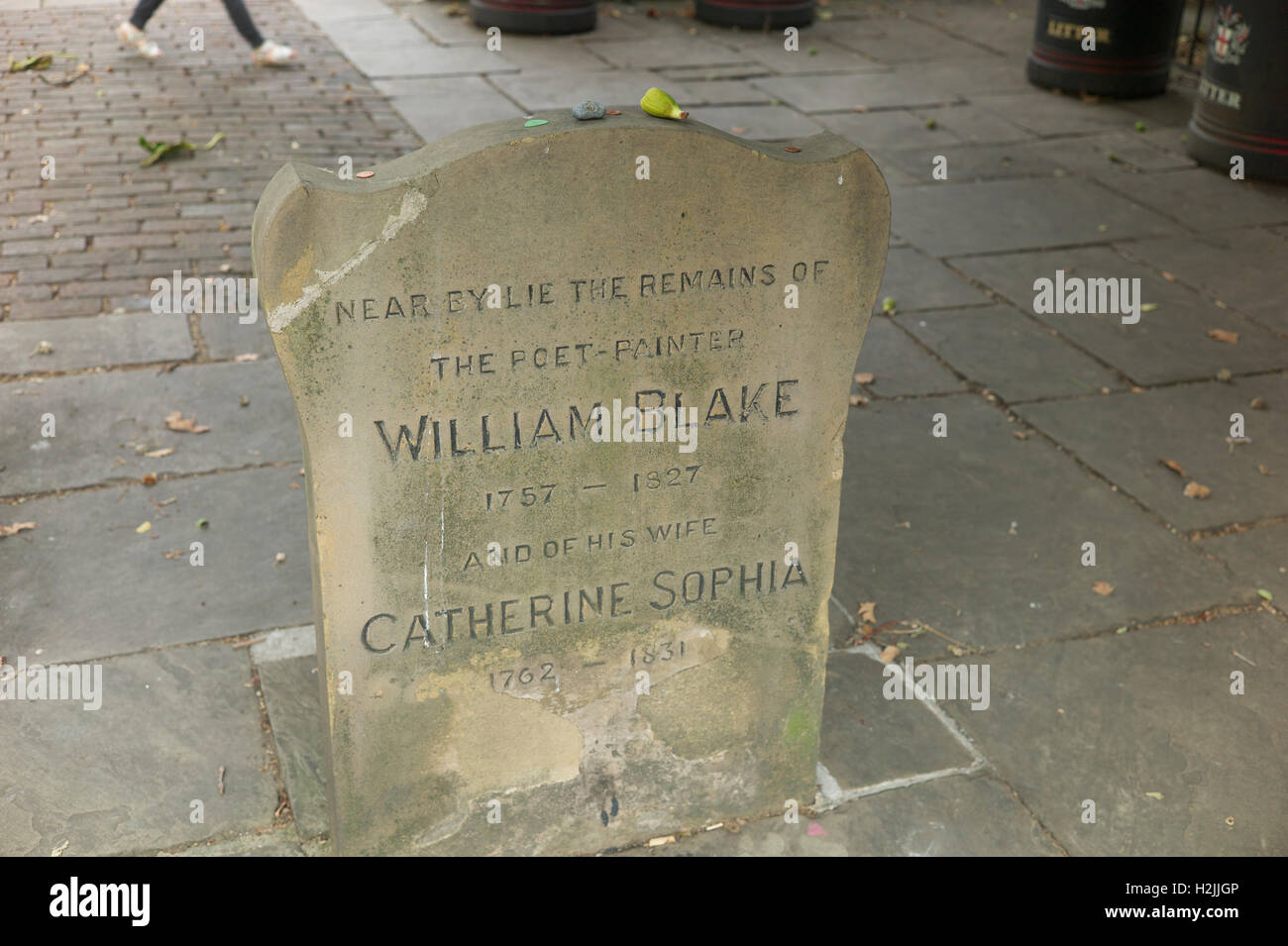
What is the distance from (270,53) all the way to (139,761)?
729 cm

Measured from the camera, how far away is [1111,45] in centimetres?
920

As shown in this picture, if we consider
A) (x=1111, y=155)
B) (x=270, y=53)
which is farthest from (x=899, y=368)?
(x=270, y=53)

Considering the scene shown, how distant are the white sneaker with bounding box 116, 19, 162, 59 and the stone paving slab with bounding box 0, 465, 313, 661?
20.1 ft

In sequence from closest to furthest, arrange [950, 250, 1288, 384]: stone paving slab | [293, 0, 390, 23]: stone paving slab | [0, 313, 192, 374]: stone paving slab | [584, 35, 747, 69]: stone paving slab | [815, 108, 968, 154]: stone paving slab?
[0, 313, 192, 374]: stone paving slab
[950, 250, 1288, 384]: stone paving slab
[815, 108, 968, 154]: stone paving slab
[584, 35, 747, 69]: stone paving slab
[293, 0, 390, 23]: stone paving slab

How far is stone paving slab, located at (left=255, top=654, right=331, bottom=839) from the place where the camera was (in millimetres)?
3182

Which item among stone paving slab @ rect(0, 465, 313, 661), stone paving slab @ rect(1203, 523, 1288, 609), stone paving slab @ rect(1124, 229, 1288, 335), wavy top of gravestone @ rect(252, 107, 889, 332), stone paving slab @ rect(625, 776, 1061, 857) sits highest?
wavy top of gravestone @ rect(252, 107, 889, 332)

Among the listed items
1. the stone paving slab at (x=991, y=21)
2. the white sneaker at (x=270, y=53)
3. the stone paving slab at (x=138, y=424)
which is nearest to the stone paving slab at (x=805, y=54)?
the stone paving slab at (x=991, y=21)

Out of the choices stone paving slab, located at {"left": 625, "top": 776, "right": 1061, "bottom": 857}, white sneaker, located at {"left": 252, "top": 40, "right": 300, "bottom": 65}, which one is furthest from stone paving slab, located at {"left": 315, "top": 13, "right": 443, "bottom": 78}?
stone paving slab, located at {"left": 625, "top": 776, "right": 1061, "bottom": 857}

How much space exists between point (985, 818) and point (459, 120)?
638cm

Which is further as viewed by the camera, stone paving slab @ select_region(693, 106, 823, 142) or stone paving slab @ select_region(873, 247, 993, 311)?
stone paving slab @ select_region(693, 106, 823, 142)

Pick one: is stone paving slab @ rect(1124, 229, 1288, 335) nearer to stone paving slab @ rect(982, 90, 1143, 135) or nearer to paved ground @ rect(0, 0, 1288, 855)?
paved ground @ rect(0, 0, 1288, 855)

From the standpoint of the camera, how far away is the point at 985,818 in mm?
3268
